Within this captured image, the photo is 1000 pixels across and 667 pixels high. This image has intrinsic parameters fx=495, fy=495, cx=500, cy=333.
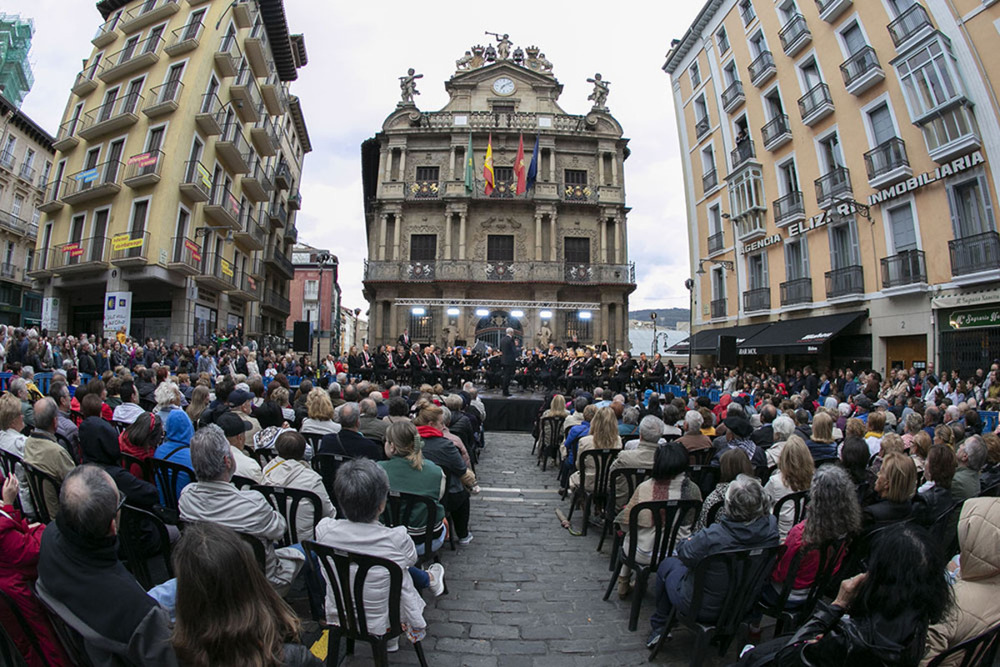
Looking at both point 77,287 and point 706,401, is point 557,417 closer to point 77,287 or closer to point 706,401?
point 706,401

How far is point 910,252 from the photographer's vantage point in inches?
594

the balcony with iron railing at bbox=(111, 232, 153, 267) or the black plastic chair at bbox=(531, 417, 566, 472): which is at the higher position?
the balcony with iron railing at bbox=(111, 232, 153, 267)

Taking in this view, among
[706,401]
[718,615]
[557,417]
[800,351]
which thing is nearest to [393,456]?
[718,615]

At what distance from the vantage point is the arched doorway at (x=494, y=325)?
28500mm

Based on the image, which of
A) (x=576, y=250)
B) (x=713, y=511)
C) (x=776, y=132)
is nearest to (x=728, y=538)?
(x=713, y=511)

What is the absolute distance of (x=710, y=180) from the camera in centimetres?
2508

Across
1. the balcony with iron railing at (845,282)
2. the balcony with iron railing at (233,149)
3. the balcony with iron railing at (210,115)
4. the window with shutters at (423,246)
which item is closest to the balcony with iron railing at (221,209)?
the balcony with iron railing at (233,149)

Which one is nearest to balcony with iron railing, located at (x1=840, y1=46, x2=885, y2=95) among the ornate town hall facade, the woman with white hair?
the ornate town hall facade

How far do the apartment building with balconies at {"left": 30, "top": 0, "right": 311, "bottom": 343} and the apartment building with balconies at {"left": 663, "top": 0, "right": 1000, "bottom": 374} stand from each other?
23008 mm

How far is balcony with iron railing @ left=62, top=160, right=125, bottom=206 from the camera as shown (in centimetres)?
2040

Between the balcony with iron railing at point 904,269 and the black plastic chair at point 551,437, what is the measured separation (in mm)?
13087

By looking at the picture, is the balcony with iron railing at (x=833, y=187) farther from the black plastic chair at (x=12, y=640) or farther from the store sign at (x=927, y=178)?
the black plastic chair at (x=12, y=640)

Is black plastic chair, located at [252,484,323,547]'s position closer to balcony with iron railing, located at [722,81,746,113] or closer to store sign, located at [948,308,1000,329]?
store sign, located at [948,308,1000,329]

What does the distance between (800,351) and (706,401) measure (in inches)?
456
